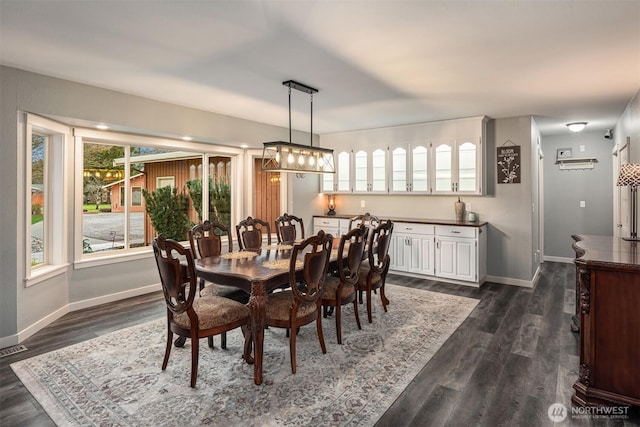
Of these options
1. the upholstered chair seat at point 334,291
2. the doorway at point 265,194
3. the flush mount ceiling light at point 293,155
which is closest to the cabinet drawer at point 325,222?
the doorway at point 265,194

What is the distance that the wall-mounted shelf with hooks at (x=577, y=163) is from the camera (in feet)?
21.3

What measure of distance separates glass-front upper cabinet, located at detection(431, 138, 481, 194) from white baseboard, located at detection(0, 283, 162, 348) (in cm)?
454

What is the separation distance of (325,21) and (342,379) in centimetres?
249

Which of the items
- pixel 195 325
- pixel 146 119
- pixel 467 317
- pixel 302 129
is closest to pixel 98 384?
pixel 195 325

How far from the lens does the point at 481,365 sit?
283cm

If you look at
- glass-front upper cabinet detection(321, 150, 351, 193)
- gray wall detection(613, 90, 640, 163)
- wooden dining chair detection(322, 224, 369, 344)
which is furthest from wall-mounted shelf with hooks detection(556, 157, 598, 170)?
wooden dining chair detection(322, 224, 369, 344)

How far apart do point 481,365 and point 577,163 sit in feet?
18.2

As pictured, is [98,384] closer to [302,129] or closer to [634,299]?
[634,299]

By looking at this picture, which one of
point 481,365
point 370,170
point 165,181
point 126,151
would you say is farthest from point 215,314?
point 370,170

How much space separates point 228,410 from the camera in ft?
7.28

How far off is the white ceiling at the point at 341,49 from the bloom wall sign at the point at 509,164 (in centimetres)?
89

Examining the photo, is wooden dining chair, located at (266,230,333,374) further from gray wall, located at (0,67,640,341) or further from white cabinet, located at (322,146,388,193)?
white cabinet, located at (322,146,388,193)

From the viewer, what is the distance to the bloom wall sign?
5281 mm

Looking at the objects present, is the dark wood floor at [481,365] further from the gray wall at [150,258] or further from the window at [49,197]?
the window at [49,197]
